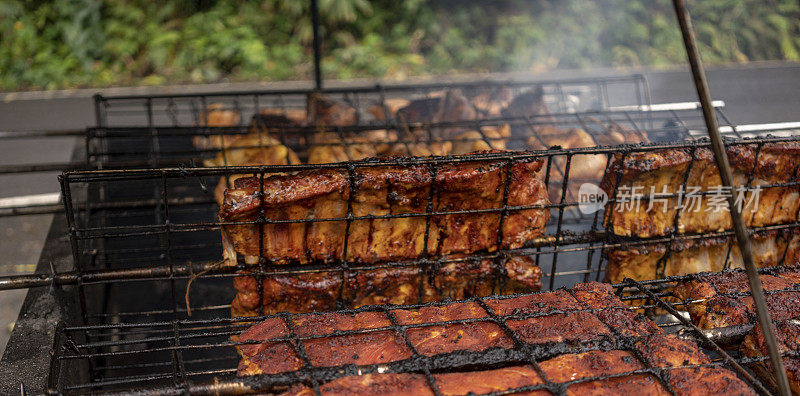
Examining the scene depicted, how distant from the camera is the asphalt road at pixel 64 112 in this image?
5.62 m

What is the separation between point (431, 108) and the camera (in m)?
6.21

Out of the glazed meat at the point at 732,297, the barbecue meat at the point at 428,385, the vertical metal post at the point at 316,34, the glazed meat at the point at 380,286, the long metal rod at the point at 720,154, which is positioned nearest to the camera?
the long metal rod at the point at 720,154

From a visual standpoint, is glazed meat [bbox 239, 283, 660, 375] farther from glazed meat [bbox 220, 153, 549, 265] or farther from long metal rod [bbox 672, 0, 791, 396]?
long metal rod [bbox 672, 0, 791, 396]

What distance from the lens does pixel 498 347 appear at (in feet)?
7.88

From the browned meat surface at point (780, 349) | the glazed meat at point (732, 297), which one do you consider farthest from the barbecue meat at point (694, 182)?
the browned meat surface at point (780, 349)

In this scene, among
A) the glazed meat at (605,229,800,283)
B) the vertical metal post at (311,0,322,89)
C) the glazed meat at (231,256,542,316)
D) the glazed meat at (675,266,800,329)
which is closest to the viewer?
the glazed meat at (675,266,800,329)

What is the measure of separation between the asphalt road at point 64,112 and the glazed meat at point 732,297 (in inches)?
194

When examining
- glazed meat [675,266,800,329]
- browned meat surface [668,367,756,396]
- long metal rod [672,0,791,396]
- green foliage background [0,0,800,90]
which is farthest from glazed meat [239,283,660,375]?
green foliage background [0,0,800,90]

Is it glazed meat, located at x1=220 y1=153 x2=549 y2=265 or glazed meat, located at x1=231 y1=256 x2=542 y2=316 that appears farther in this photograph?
glazed meat, located at x1=231 y1=256 x2=542 y2=316

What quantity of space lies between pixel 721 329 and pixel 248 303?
2.49 meters

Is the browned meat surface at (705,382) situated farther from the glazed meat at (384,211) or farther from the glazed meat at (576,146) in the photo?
the glazed meat at (576,146)

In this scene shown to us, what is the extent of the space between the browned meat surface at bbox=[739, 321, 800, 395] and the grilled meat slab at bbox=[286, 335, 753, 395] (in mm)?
334

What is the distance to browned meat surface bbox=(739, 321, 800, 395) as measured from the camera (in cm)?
239

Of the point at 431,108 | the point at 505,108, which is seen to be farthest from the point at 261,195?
the point at 505,108
